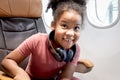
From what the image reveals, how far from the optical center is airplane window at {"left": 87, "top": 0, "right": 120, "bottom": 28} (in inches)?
82.2

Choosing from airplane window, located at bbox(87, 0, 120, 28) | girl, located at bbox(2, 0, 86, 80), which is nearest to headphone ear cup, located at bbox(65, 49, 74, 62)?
girl, located at bbox(2, 0, 86, 80)

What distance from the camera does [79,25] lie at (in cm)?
118

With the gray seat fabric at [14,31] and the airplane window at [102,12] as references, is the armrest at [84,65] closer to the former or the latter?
the gray seat fabric at [14,31]

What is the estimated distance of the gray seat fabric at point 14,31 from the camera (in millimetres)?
1575

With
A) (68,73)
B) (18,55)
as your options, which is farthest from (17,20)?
(68,73)

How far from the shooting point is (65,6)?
47.2 inches

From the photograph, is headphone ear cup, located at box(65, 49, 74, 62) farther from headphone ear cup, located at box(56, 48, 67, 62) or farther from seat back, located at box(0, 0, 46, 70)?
seat back, located at box(0, 0, 46, 70)

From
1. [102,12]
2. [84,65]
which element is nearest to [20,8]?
[84,65]

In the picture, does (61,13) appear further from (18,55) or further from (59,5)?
(18,55)

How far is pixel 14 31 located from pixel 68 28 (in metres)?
0.64

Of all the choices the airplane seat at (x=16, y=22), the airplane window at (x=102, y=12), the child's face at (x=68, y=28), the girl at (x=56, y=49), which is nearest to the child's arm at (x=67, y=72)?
the girl at (x=56, y=49)

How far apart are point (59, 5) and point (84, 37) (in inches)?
39.8

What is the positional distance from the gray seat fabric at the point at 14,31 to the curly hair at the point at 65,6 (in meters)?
0.49

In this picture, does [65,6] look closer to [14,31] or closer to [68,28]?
[68,28]
